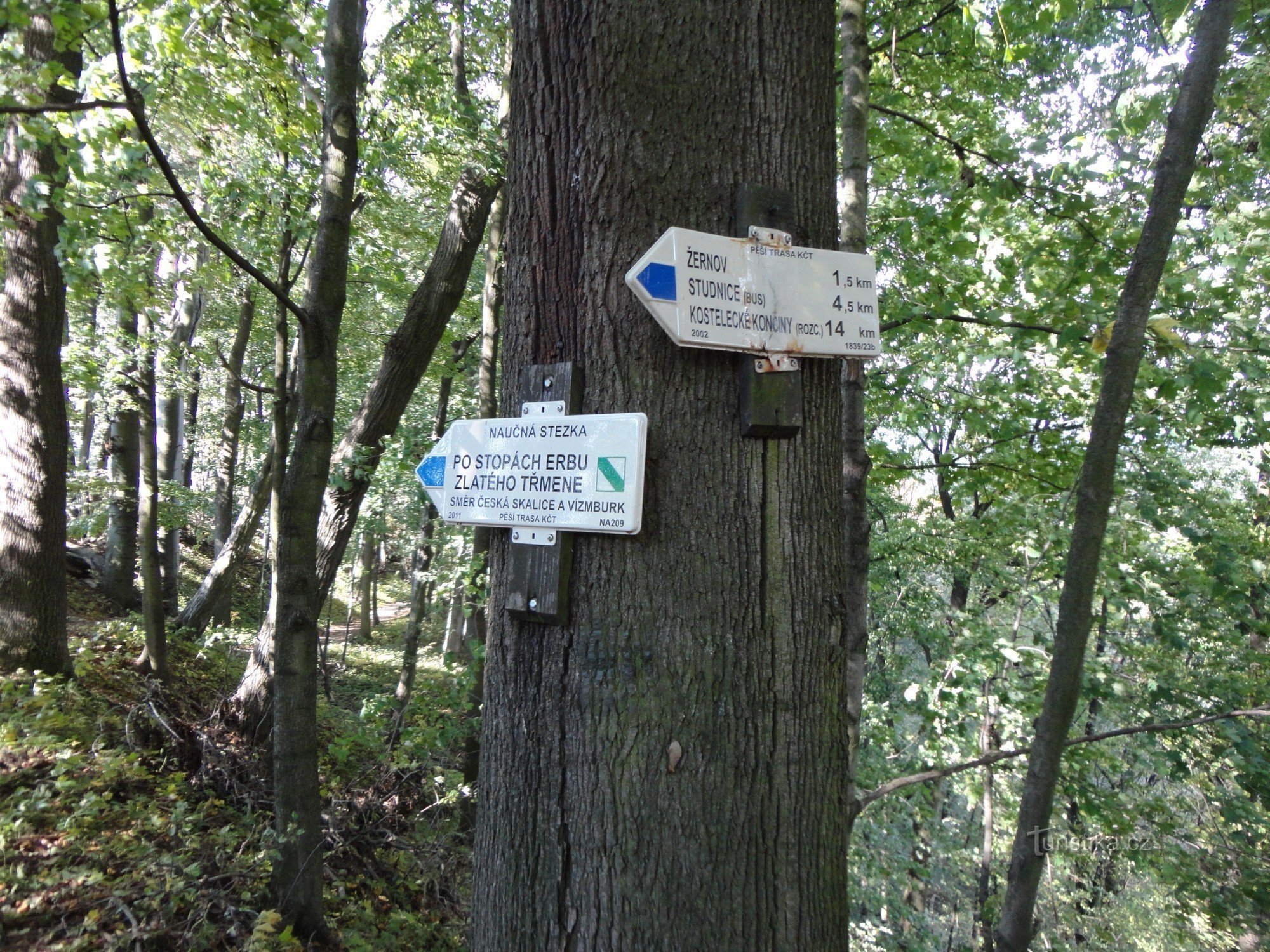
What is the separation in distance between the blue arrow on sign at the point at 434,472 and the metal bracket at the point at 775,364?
2.31ft

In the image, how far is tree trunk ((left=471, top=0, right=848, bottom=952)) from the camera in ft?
→ 3.86

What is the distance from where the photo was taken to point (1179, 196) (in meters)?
2.22

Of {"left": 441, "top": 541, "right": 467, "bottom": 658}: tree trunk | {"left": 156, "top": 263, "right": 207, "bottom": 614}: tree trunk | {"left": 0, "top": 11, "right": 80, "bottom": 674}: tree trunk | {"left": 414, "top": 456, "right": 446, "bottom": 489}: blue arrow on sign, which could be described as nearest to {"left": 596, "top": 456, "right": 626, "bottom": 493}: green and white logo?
{"left": 414, "top": 456, "right": 446, "bottom": 489}: blue arrow on sign

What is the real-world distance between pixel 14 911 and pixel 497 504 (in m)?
3.80

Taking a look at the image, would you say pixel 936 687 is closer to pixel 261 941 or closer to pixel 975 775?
pixel 261 941

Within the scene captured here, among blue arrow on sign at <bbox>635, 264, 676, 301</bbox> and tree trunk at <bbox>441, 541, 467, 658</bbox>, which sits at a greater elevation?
blue arrow on sign at <bbox>635, 264, 676, 301</bbox>

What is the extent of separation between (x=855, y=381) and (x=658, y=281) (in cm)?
149

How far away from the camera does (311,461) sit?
3.52 metres

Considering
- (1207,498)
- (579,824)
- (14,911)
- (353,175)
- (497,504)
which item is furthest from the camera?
(1207,498)

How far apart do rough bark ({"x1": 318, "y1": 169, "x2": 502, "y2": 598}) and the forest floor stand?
1.43 metres

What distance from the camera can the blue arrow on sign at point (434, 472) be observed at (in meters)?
1.56

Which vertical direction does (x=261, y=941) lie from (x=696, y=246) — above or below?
below

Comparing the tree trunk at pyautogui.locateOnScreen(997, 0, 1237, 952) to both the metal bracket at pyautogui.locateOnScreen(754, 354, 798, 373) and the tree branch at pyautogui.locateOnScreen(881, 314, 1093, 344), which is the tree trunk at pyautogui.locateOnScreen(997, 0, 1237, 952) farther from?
the metal bracket at pyautogui.locateOnScreen(754, 354, 798, 373)

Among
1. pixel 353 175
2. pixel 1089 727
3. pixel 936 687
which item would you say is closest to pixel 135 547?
pixel 353 175
